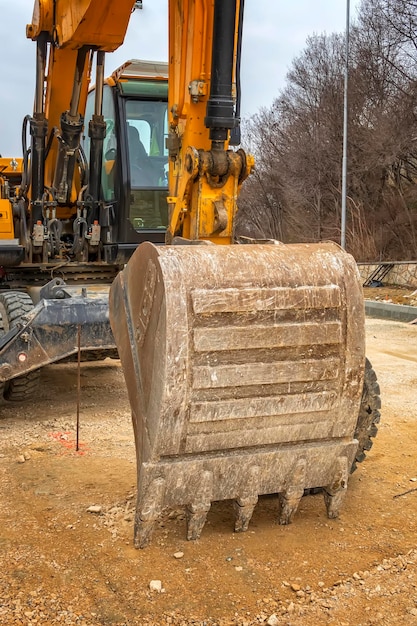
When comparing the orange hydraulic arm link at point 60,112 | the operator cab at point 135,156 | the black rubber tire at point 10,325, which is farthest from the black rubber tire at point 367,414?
the orange hydraulic arm link at point 60,112

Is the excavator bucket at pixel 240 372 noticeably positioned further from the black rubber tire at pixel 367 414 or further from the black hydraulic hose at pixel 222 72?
the black hydraulic hose at pixel 222 72

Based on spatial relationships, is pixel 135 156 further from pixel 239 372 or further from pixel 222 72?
pixel 239 372

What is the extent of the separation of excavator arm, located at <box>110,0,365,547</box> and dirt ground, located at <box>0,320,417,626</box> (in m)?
0.16

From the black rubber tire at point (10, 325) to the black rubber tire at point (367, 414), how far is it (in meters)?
2.63

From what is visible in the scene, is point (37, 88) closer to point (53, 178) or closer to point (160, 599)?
point (53, 178)

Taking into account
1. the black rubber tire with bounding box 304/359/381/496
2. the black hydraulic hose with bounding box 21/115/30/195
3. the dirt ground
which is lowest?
the dirt ground

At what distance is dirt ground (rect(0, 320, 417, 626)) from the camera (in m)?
2.72

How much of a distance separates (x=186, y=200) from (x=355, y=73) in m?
21.9

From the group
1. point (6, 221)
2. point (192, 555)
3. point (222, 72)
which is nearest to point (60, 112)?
point (6, 221)

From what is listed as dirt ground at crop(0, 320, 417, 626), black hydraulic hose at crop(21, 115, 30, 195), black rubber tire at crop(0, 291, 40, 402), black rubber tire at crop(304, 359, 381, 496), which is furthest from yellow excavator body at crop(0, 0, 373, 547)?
black hydraulic hose at crop(21, 115, 30, 195)

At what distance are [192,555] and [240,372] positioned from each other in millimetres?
849

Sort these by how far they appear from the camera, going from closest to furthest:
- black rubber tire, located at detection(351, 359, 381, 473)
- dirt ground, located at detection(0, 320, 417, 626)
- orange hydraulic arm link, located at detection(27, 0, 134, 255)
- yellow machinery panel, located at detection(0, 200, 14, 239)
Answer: dirt ground, located at detection(0, 320, 417, 626), black rubber tire, located at detection(351, 359, 381, 473), orange hydraulic arm link, located at detection(27, 0, 134, 255), yellow machinery panel, located at detection(0, 200, 14, 239)

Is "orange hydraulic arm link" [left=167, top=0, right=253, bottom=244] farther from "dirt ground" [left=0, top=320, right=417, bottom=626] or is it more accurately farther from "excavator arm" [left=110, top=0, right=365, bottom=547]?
"dirt ground" [left=0, top=320, right=417, bottom=626]

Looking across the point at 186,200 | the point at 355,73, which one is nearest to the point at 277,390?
the point at 186,200
